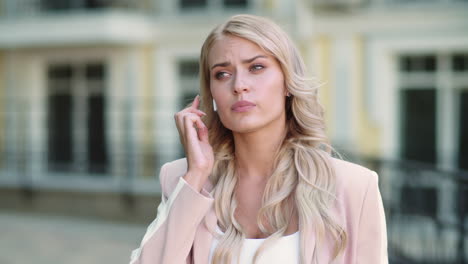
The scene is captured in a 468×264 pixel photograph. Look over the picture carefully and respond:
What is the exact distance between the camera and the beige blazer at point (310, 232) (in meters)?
1.93

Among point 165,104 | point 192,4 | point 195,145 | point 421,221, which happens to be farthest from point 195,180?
point 192,4

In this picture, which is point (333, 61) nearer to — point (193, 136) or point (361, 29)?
point (361, 29)

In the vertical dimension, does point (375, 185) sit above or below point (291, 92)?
below

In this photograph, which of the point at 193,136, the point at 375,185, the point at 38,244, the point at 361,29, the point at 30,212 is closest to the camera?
the point at 375,185

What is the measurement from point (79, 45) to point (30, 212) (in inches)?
119

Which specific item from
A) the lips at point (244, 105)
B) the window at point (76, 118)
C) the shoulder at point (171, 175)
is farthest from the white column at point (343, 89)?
the lips at point (244, 105)

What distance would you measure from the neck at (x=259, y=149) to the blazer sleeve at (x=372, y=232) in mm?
330

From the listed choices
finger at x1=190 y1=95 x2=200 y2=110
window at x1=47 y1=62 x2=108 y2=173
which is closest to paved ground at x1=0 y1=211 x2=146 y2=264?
window at x1=47 y1=62 x2=108 y2=173

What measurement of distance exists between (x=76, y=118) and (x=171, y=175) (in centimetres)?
1066

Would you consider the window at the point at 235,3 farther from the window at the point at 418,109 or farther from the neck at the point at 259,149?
the neck at the point at 259,149

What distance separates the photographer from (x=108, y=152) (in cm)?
1209

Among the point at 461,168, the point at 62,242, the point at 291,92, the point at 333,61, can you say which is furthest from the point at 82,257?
the point at 291,92

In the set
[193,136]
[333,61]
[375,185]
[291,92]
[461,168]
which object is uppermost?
[333,61]

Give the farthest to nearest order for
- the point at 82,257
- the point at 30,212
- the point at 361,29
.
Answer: the point at 30,212 → the point at 361,29 → the point at 82,257
